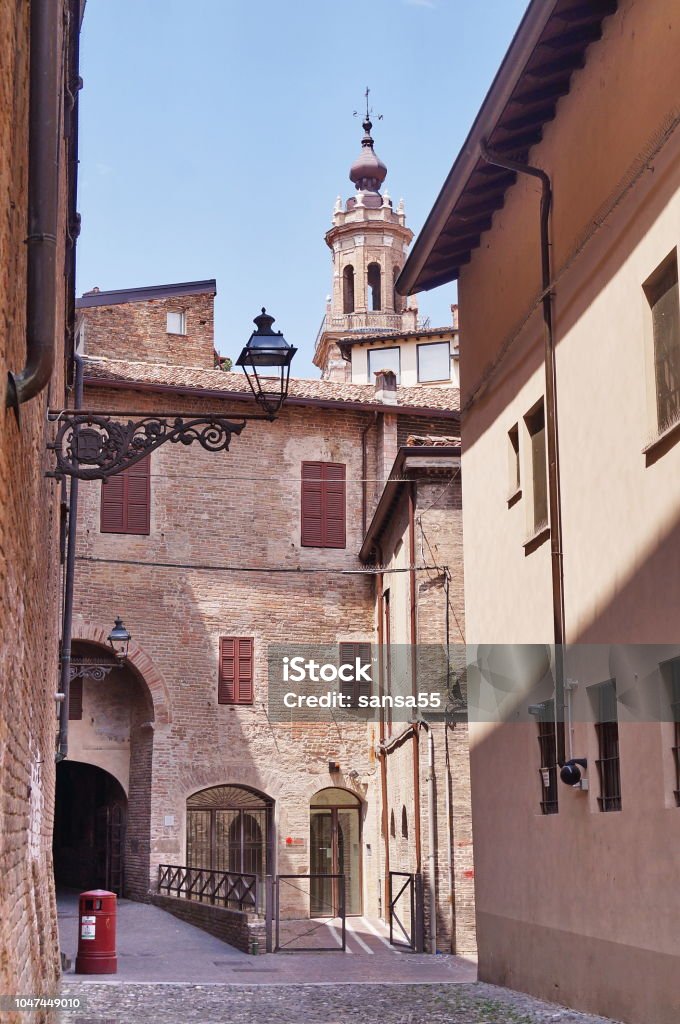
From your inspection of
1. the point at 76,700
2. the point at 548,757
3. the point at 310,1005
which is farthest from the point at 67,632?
the point at 548,757

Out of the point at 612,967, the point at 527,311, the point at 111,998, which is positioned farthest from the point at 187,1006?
the point at 527,311

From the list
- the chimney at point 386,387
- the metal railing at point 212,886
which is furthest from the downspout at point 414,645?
the chimney at point 386,387

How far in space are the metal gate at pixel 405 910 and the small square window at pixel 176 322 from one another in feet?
44.2

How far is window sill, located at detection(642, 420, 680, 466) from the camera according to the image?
29.1 ft

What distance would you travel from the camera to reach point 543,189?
1180 centimetres

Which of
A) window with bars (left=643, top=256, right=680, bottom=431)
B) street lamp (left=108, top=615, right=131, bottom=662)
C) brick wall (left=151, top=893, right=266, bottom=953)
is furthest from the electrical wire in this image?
window with bars (left=643, top=256, right=680, bottom=431)

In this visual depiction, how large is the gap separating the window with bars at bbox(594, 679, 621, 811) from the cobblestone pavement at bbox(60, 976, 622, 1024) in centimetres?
161

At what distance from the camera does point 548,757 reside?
39.1ft

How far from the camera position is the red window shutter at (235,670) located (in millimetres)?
26250

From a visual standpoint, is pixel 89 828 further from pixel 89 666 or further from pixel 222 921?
pixel 222 921

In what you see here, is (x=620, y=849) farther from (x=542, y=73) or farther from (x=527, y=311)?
(x=542, y=73)

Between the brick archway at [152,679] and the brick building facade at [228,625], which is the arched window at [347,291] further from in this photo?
the brick archway at [152,679]

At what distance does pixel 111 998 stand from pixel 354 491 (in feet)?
51.8

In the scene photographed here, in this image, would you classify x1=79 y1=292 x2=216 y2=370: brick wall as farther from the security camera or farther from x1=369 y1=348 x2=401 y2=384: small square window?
the security camera
